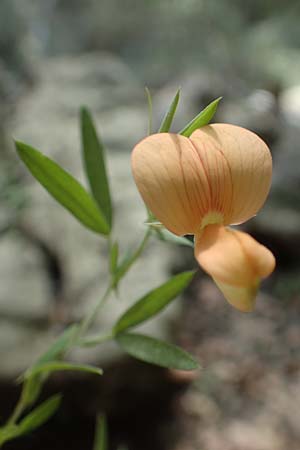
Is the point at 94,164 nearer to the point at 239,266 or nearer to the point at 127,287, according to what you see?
the point at 239,266

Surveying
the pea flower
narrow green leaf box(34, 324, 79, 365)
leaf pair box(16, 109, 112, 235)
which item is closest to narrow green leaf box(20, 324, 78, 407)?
narrow green leaf box(34, 324, 79, 365)

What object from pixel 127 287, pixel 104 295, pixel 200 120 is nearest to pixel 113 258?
pixel 104 295

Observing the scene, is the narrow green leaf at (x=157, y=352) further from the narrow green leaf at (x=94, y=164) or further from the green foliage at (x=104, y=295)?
the narrow green leaf at (x=94, y=164)

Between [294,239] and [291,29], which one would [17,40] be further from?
[291,29]

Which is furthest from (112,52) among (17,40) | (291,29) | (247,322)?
(247,322)

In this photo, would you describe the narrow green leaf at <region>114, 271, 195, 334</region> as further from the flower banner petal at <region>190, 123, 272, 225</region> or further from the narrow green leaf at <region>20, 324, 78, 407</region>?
the flower banner petal at <region>190, 123, 272, 225</region>
